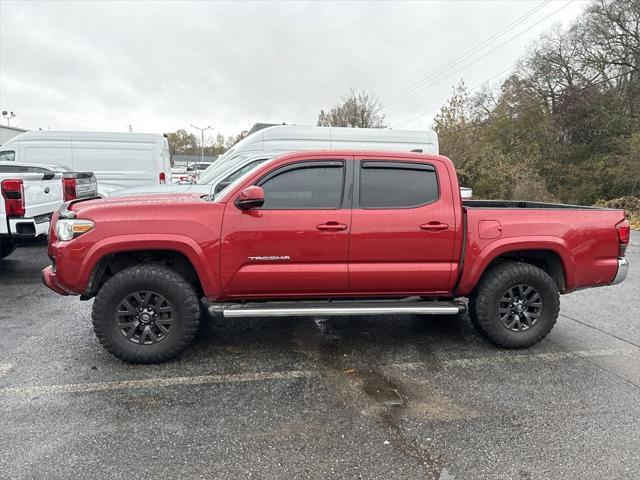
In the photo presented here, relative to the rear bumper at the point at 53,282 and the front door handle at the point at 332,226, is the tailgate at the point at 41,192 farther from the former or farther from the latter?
the front door handle at the point at 332,226

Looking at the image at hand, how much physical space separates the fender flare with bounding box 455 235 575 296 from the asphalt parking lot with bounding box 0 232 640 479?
2.37 ft

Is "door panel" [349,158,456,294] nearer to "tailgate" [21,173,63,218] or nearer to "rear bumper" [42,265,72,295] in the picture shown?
"rear bumper" [42,265,72,295]

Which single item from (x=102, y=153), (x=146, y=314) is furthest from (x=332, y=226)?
(x=102, y=153)

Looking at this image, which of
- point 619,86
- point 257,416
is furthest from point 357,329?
point 619,86

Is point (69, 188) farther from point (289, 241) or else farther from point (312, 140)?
point (312, 140)

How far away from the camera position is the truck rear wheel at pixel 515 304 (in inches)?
157

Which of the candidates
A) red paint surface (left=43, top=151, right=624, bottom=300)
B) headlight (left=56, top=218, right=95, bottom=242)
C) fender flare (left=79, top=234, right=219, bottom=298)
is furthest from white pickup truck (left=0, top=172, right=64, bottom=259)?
fender flare (left=79, top=234, right=219, bottom=298)

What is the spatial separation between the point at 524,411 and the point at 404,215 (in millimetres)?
1786

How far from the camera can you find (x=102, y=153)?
467 inches

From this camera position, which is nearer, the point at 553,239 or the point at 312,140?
the point at 553,239

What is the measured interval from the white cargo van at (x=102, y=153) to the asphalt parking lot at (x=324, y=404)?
8.03 m

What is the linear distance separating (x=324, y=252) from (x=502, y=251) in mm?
1649

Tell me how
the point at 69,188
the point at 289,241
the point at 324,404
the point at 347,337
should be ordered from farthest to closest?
the point at 69,188
the point at 347,337
the point at 289,241
the point at 324,404

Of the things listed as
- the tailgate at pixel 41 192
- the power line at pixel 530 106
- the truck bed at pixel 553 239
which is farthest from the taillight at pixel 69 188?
the power line at pixel 530 106
